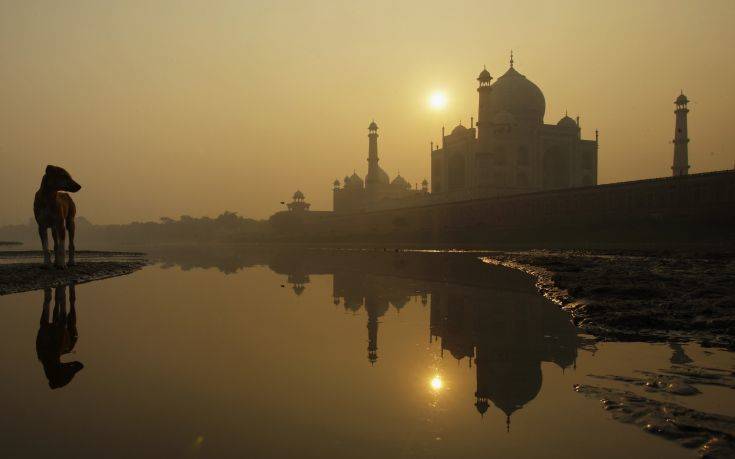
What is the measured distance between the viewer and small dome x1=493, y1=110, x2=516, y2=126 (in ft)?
168

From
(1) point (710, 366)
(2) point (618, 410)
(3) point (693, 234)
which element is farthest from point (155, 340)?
(3) point (693, 234)

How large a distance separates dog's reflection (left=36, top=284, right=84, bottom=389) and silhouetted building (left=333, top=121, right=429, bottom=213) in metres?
53.5

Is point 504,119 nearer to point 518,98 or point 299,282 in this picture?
point 518,98

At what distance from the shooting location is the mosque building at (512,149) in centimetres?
5056

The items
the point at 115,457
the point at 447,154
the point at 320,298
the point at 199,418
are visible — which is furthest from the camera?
the point at 447,154

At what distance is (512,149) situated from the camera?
51469mm

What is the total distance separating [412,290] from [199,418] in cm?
721

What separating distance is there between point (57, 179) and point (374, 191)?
58.8 meters

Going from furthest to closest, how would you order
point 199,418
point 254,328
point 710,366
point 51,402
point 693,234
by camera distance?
point 693,234, point 254,328, point 710,366, point 51,402, point 199,418

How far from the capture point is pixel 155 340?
5.24 meters

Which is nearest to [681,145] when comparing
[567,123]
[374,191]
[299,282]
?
[567,123]

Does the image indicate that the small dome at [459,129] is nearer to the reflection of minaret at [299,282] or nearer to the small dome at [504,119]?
the small dome at [504,119]

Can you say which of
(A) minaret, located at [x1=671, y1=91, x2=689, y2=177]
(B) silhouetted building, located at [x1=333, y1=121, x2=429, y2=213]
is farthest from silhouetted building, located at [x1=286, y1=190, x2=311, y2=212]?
(A) minaret, located at [x1=671, y1=91, x2=689, y2=177]

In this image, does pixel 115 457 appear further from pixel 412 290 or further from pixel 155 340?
pixel 412 290
